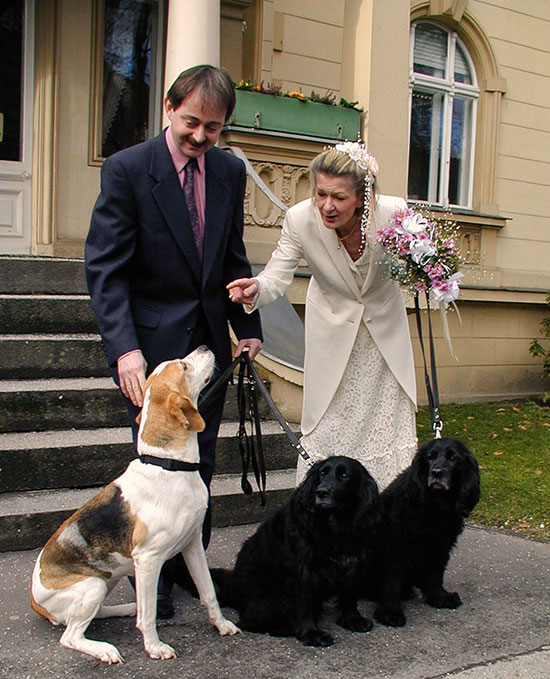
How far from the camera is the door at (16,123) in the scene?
8.13 m

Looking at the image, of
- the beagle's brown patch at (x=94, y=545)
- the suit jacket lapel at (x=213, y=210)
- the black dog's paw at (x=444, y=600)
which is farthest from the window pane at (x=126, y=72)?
the black dog's paw at (x=444, y=600)

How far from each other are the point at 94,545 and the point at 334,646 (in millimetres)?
1082

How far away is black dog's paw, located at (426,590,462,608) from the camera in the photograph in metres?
3.63

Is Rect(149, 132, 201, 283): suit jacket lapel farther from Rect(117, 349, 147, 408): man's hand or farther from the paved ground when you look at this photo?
the paved ground

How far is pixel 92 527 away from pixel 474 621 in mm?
1764

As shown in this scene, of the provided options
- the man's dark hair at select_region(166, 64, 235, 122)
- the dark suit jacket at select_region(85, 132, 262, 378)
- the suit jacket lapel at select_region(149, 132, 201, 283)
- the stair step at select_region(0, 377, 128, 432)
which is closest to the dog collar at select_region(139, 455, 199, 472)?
the dark suit jacket at select_region(85, 132, 262, 378)

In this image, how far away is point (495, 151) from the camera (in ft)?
35.2

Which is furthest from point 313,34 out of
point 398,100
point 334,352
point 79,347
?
point 334,352

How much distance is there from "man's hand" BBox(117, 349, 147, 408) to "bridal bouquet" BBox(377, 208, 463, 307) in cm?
123

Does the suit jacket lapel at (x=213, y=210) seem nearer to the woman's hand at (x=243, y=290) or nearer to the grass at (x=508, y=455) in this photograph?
the woman's hand at (x=243, y=290)

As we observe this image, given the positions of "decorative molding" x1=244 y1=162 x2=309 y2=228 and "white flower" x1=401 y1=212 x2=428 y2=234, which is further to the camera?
"decorative molding" x1=244 y1=162 x2=309 y2=228

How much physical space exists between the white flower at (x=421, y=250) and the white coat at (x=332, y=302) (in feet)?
0.77

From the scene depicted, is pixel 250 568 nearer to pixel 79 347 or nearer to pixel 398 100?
pixel 79 347

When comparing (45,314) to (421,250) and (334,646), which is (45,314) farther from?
(334,646)
